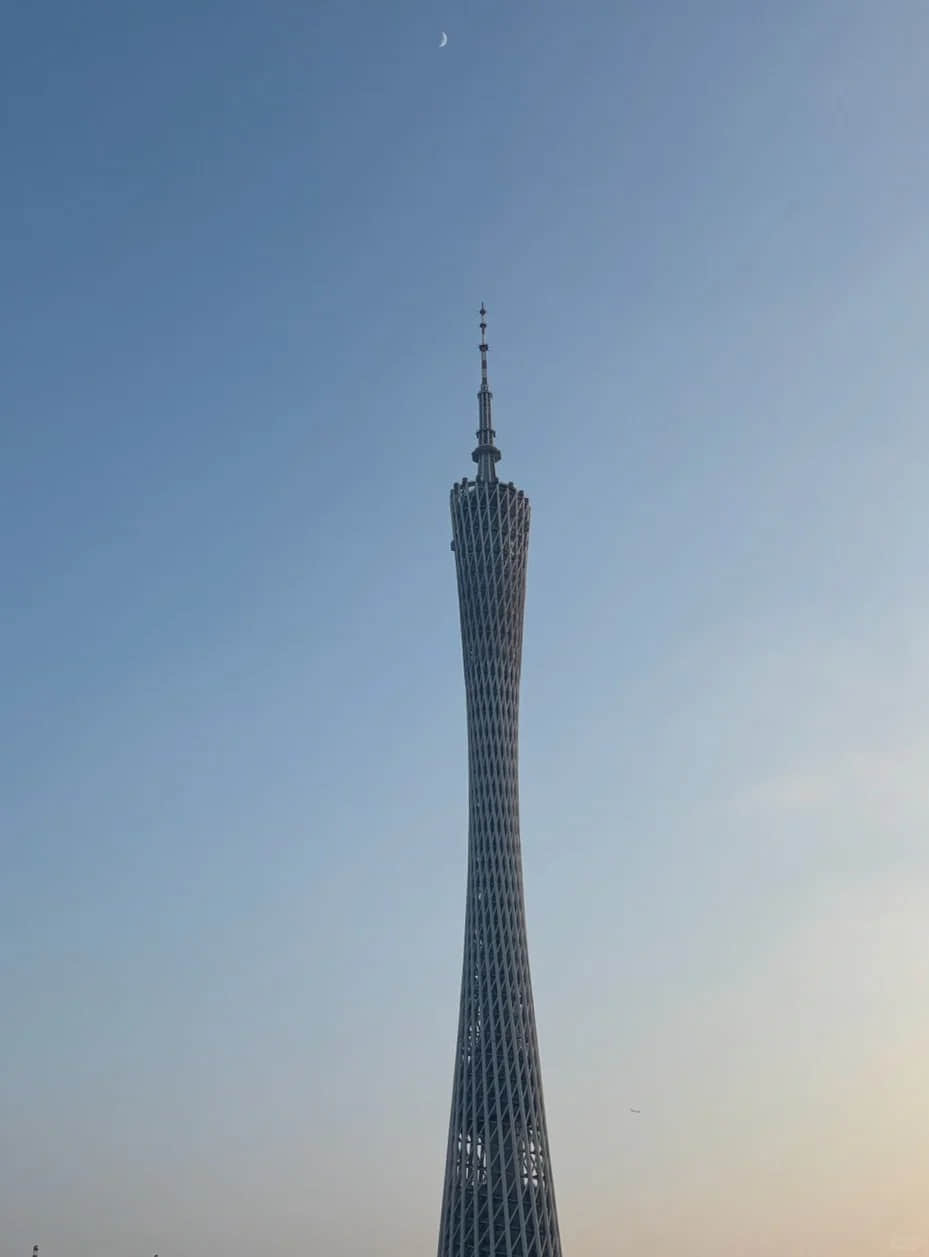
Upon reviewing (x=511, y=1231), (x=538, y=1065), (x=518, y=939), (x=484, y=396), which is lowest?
(x=511, y=1231)

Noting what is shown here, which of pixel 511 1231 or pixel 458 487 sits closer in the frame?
pixel 511 1231

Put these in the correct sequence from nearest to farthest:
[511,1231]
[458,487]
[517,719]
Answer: [511,1231] → [517,719] → [458,487]

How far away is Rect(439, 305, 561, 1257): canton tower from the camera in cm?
8575

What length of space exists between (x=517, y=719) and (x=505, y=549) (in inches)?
461

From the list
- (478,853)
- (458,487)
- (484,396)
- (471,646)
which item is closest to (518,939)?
(478,853)

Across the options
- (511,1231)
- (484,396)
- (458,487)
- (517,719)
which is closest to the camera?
(511,1231)

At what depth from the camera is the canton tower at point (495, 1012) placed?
281ft

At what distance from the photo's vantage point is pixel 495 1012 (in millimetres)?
87562

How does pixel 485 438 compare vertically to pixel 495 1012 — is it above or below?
above

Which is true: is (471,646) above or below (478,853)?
above

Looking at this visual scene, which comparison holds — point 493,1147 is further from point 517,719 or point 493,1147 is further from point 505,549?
point 505,549

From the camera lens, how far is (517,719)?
9344cm

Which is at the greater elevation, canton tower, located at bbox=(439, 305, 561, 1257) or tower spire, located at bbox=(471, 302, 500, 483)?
tower spire, located at bbox=(471, 302, 500, 483)

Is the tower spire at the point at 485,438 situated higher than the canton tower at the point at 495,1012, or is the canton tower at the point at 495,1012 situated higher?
the tower spire at the point at 485,438
